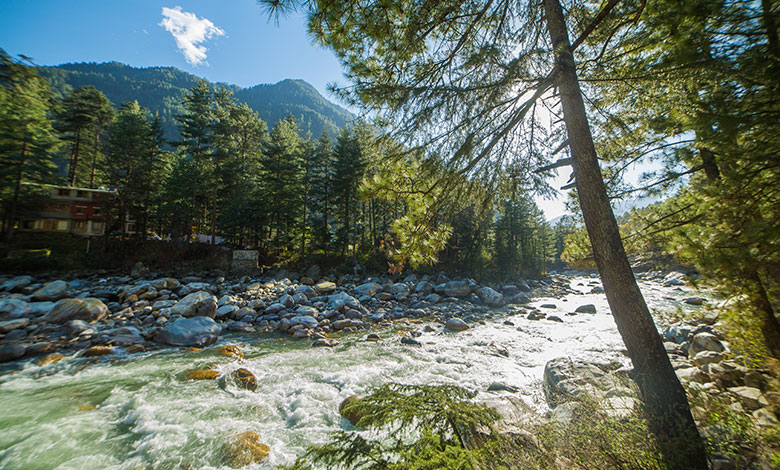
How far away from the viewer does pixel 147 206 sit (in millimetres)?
26016

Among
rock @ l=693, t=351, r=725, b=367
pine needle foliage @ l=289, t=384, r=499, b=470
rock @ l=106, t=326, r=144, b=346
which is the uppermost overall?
pine needle foliage @ l=289, t=384, r=499, b=470

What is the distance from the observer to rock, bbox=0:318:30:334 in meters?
7.83

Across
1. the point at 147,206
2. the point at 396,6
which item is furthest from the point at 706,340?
the point at 147,206

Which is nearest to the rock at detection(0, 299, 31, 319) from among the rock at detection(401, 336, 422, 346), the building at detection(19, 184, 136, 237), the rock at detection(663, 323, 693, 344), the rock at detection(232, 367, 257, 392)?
the rock at detection(232, 367, 257, 392)

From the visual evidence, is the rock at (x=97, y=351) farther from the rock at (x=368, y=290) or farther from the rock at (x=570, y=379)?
the rock at (x=368, y=290)

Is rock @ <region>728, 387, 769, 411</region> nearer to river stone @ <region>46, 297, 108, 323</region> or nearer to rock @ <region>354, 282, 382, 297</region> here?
rock @ <region>354, 282, 382, 297</region>

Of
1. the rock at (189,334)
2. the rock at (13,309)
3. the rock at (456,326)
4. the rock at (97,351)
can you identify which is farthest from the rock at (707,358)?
the rock at (13,309)

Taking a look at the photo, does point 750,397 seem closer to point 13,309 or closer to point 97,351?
point 97,351

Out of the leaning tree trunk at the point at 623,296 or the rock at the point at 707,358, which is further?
the rock at the point at 707,358

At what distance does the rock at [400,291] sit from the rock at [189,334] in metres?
11.0

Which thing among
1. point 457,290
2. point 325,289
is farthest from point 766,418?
point 325,289

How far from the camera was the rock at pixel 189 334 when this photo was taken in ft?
26.4

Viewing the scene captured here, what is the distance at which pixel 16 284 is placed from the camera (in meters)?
13.5

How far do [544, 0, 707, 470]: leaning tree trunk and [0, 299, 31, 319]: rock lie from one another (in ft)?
52.1
